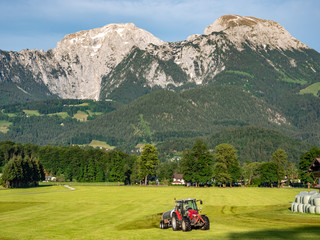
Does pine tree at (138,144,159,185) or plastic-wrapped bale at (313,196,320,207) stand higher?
pine tree at (138,144,159,185)

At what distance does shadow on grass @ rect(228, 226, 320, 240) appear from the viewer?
32.7 meters

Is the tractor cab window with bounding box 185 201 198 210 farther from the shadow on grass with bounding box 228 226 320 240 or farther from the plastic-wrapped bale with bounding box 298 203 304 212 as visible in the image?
the plastic-wrapped bale with bounding box 298 203 304 212

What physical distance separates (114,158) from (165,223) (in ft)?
516

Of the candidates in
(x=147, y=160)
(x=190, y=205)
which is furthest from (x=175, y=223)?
(x=147, y=160)

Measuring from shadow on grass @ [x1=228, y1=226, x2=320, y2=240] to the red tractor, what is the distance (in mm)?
4624

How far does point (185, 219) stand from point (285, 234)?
9.41 metres

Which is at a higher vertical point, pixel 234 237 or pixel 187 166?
pixel 187 166

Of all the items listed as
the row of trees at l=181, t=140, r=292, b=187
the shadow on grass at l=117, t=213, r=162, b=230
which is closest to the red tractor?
the shadow on grass at l=117, t=213, r=162, b=230

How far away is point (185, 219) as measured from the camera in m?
39.1

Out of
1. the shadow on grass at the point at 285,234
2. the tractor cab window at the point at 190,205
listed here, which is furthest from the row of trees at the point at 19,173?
the shadow on grass at the point at 285,234

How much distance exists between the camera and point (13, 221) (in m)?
48.7

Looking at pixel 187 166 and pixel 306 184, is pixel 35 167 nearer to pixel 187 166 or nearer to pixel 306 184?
pixel 187 166

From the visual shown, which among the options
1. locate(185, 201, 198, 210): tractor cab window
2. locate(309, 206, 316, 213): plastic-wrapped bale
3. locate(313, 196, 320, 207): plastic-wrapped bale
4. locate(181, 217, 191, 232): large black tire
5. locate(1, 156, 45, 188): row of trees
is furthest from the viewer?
locate(1, 156, 45, 188): row of trees

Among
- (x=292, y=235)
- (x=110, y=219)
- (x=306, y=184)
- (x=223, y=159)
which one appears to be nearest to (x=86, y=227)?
(x=110, y=219)
